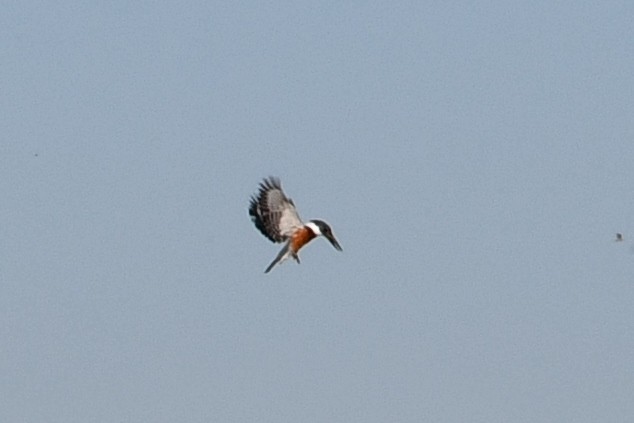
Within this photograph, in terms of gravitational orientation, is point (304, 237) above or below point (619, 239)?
above

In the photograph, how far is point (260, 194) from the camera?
5125 cm

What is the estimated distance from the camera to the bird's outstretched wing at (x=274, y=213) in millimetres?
50312

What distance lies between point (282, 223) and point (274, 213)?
0.42 metres

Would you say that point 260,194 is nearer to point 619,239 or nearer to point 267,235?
point 267,235

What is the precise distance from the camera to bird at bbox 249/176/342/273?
4984 centimetres

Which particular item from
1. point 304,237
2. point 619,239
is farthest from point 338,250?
point 619,239

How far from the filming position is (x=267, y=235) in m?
50.4

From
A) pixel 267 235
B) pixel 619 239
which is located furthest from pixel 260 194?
pixel 619 239

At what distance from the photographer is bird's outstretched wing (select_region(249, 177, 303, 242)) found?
165 feet

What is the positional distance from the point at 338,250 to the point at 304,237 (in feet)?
3.81

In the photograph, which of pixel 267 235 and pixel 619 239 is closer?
pixel 619 239

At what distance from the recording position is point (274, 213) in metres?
50.8

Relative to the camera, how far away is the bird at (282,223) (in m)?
49.8

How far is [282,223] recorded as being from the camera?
5050cm
